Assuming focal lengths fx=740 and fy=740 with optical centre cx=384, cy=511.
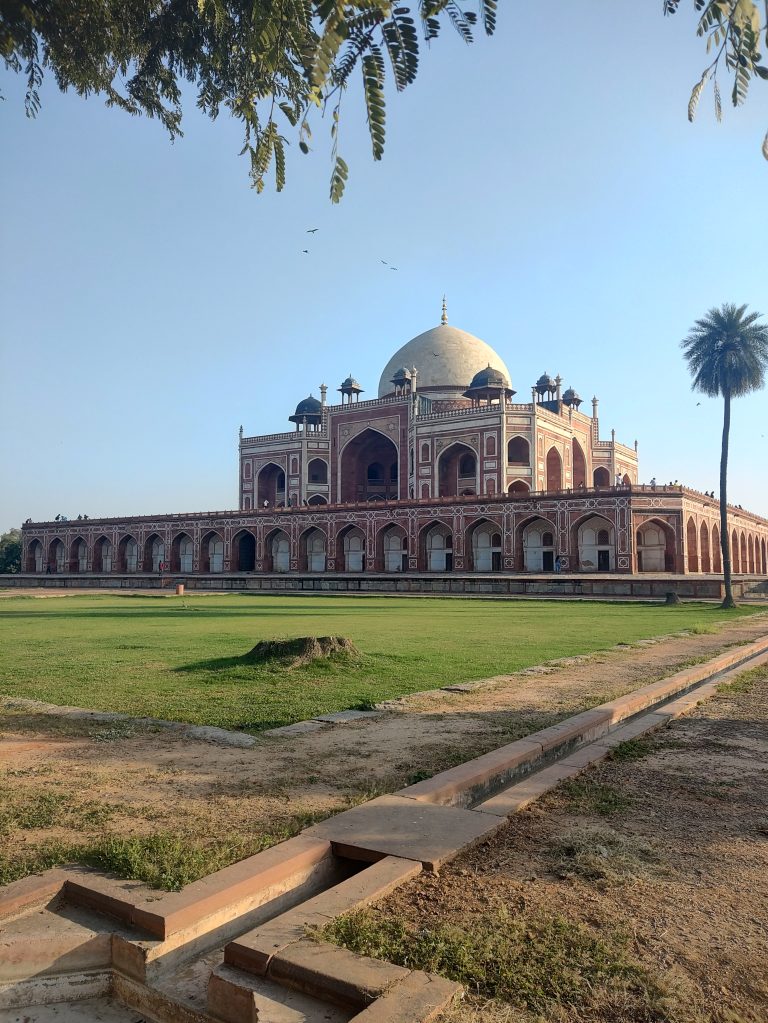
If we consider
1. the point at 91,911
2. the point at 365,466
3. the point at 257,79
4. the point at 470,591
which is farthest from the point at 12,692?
the point at 365,466

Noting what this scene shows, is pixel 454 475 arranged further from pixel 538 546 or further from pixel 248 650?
pixel 248 650

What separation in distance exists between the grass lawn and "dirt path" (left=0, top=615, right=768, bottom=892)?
0.58 m

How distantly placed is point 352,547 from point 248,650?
31549 millimetres

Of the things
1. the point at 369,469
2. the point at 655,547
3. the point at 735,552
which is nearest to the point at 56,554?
the point at 369,469

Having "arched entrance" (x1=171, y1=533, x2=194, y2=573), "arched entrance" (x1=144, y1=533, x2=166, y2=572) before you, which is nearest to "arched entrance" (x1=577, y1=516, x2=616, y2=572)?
"arched entrance" (x1=171, y1=533, x2=194, y2=573)

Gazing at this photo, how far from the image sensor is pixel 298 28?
10.3ft

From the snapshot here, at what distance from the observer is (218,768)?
378cm

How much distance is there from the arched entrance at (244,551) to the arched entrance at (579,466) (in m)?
19.4

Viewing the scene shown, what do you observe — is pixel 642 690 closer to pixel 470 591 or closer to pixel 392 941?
pixel 392 941

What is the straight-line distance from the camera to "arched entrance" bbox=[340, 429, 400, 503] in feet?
152

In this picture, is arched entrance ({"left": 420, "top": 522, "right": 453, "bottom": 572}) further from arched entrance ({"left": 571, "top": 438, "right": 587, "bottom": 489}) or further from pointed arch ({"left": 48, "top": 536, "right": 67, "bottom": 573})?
pointed arch ({"left": 48, "top": 536, "right": 67, "bottom": 573})

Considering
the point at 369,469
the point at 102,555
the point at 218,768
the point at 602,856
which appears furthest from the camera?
the point at 369,469

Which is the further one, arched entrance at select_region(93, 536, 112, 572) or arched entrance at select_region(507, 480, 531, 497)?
arched entrance at select_region(93, 536, 112, 572)

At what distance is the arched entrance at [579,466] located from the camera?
44.2 meters
